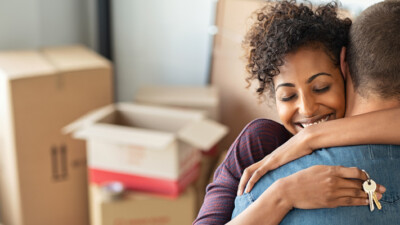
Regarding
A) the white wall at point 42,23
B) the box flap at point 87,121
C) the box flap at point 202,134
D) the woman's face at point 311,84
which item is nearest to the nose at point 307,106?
the woman's face at point 311,84

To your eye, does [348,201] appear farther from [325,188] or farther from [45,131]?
[45,131]

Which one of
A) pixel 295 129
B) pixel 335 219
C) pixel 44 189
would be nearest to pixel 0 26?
pixel 44 189

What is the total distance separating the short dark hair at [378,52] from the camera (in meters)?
0.83

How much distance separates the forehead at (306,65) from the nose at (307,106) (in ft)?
0.13

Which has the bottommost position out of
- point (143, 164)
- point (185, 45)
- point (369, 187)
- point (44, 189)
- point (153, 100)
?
point (44, 189)

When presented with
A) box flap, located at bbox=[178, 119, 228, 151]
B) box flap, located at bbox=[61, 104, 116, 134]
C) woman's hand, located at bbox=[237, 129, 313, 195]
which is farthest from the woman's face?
box flap, located at bbox=[61, 104, 116, 134]

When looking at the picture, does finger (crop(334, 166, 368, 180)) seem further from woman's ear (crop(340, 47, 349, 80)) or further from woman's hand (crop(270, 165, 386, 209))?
woman's ear (crop(340, 47, 349, 80))

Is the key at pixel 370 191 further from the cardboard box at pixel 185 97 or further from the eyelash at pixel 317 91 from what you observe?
the cardboard box at pixel 185 97

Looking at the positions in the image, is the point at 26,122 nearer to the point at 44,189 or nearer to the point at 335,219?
the point at 44,189

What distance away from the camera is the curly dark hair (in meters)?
0.99

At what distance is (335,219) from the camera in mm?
762

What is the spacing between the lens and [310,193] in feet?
2.62

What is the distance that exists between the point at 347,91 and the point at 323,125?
97mm

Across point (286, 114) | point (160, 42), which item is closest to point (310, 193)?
point (286, 114)
